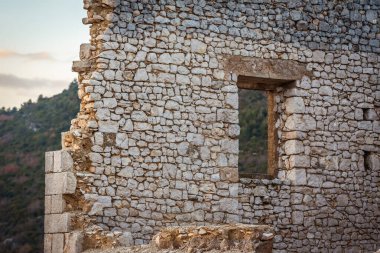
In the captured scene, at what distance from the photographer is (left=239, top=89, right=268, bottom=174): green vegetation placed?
77.6 feet

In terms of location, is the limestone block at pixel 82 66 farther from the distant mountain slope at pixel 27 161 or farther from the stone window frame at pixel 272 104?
the distant mountain slope at pixel 27 161

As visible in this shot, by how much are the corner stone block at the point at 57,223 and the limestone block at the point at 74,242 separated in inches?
5.8

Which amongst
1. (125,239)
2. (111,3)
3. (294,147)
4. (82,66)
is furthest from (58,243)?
(294,147)

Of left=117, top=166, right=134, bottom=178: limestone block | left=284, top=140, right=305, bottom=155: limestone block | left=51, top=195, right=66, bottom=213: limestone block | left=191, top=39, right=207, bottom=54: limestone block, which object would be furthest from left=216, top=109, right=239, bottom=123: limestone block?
left=51, top=195, right=66, bottom=213: limestone block

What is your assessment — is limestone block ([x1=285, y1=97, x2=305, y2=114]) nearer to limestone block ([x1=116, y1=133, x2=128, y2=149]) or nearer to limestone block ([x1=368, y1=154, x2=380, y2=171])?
limestone block ([x1=368, y1=154, x2=380, y2=171])

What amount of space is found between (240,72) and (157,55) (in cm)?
134

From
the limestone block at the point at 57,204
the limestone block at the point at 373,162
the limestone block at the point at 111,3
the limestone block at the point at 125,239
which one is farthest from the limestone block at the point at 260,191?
the limestone block at the point at 111,3

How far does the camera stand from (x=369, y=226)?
15109mm

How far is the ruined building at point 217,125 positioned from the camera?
13289mm

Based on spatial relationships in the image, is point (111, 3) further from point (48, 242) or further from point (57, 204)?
point (48, 242)

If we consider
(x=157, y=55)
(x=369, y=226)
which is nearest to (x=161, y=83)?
(x=157, y=55)

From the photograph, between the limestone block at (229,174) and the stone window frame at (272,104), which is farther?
the stone window frame at (272,104)

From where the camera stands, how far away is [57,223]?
13.2m

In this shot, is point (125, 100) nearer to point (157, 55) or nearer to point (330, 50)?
point (157, 55)
